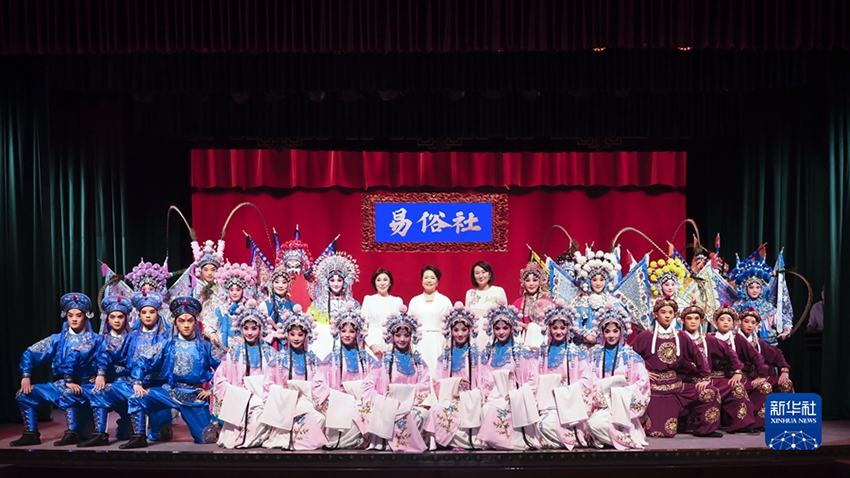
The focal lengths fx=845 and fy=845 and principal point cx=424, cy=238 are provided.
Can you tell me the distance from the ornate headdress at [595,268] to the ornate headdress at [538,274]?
344 millimetres

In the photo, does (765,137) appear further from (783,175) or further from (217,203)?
(217,203)

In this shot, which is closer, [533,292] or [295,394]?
[295,394]

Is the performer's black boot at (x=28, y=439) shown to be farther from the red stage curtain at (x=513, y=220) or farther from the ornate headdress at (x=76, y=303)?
the red stage curtain at (x=513, y=220)

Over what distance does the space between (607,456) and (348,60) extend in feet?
12.3

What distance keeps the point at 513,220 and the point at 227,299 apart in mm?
3749

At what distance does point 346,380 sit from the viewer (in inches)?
211

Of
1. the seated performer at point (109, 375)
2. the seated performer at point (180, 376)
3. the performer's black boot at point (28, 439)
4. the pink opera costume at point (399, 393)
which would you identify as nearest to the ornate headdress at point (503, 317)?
the pink opera costume at point (399, 393)

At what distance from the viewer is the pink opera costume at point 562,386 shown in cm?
516

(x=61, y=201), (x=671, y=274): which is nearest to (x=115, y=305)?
(x=61, y=201)

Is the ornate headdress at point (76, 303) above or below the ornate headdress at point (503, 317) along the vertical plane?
above

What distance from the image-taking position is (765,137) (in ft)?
25.5

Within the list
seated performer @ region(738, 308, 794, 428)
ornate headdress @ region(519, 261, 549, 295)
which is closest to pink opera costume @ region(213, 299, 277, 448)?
ornate headdress @ region(519, 261, 549, 295)

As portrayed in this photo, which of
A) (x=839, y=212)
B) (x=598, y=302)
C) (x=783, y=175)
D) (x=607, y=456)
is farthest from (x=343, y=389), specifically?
(x=783, y=175)

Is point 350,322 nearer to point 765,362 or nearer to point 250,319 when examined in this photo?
point 250,319
